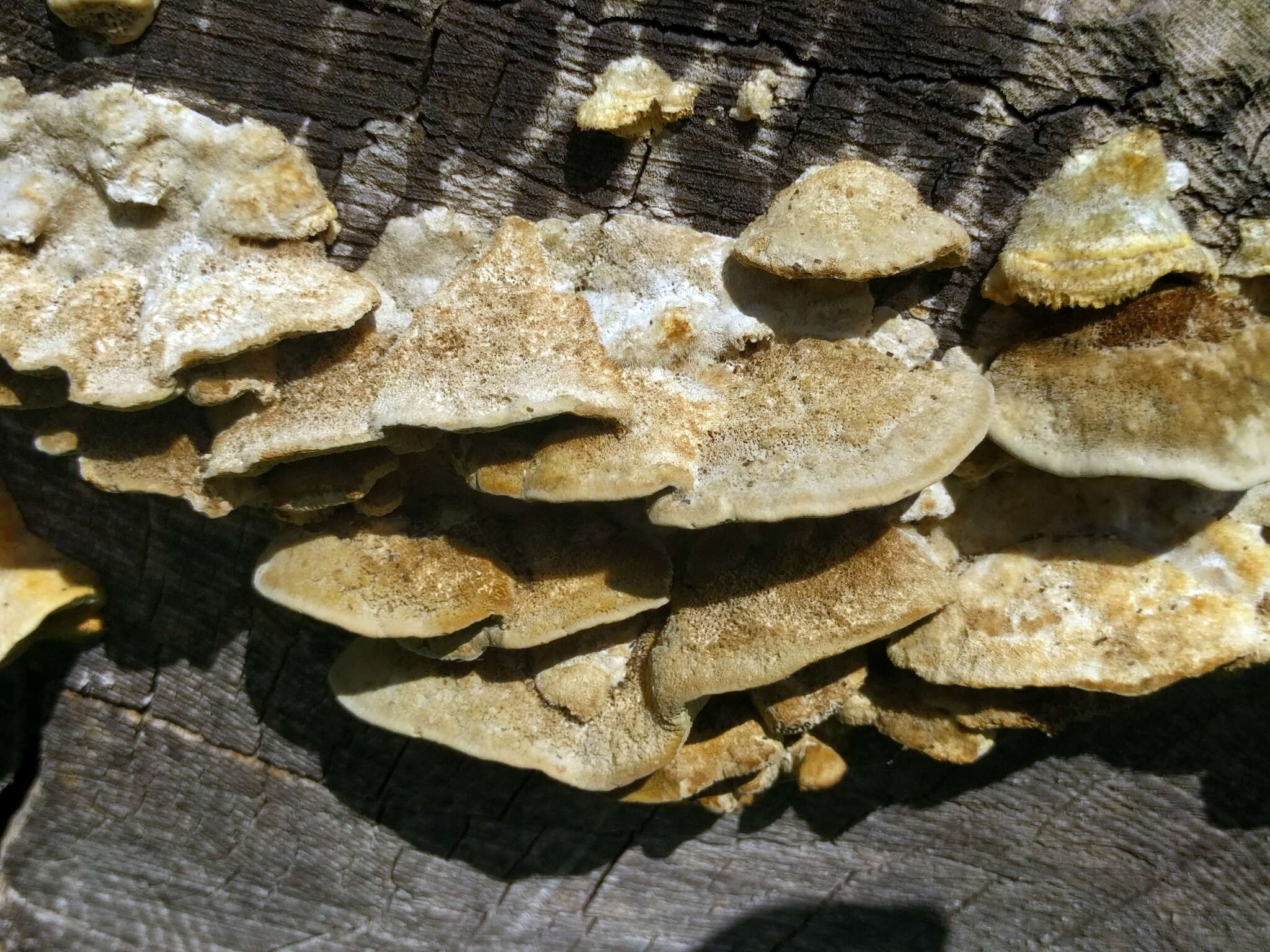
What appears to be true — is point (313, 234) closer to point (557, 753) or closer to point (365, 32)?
point (365, 32)

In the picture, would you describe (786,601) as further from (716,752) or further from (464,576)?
(464,576)

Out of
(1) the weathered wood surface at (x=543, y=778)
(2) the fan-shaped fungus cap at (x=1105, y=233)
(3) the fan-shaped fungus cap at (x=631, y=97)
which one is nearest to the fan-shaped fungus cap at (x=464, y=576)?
(1) the weathered wood surface at (x=543, y=778)

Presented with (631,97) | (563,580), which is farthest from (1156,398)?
(563,580)

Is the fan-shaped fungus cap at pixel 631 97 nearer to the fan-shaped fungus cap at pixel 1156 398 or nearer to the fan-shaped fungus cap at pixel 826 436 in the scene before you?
the fan-shaped fungus cap at pixel 826 436

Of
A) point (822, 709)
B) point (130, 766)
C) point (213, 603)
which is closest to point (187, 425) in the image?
point (213, 603)

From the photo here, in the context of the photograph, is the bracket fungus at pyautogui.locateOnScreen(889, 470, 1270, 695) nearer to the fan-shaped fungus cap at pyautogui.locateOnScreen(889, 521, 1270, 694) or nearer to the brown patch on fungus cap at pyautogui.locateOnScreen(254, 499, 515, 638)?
the fan-shaped fungus cap at pyautogui.locateOnScreen(889, 521, 1270, 694)

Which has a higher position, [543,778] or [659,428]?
[659,428]

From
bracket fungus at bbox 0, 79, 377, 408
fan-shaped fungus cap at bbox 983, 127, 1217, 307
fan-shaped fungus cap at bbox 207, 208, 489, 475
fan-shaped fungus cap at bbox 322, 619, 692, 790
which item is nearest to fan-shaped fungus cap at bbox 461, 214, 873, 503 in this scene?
fan-shaped fungus cap at bbox 207, 208, 489, 475
